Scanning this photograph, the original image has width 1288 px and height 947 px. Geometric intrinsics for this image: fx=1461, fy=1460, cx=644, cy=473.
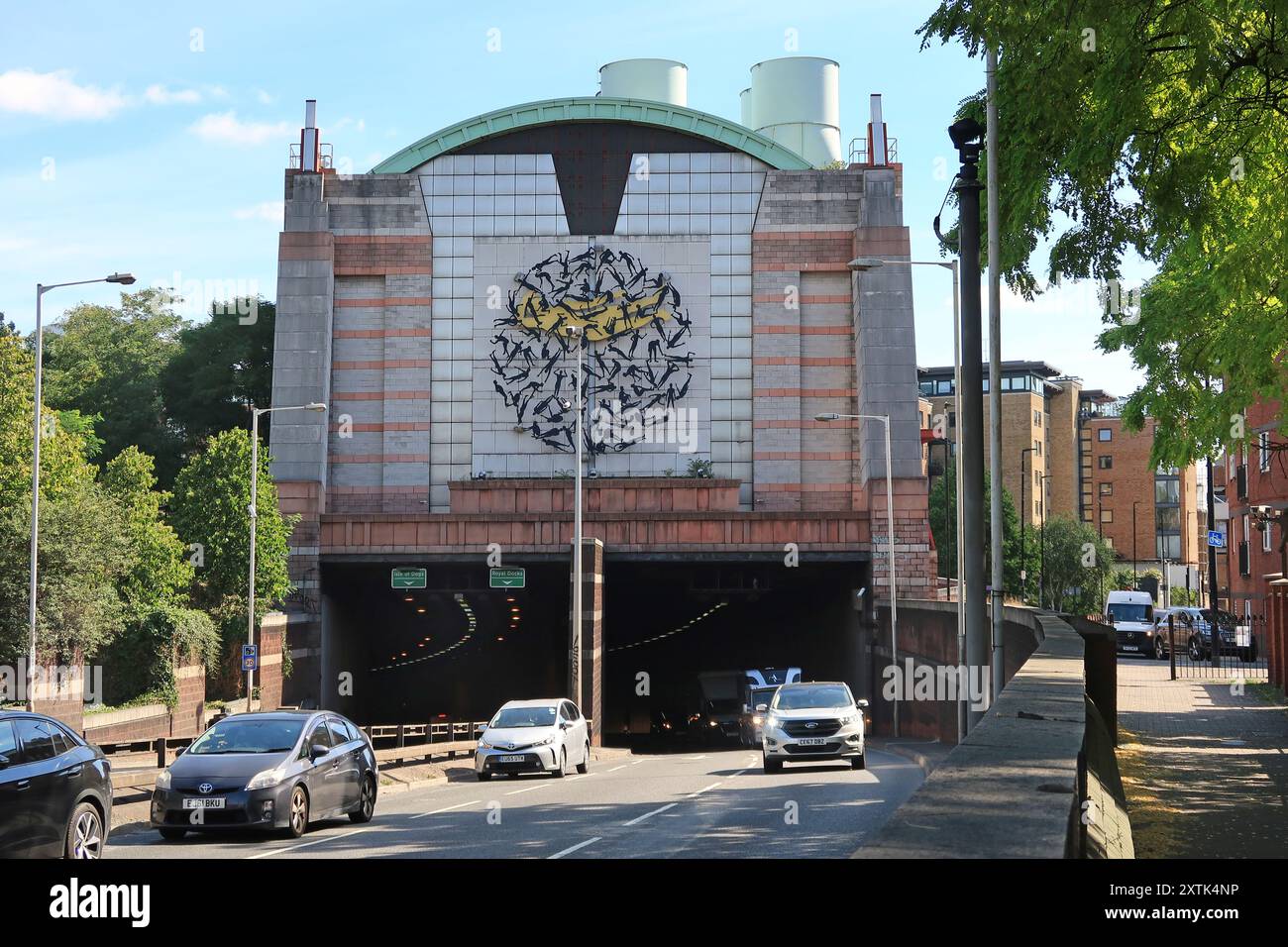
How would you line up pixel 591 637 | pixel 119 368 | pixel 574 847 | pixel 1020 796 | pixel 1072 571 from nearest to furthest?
pixel 1020 796, pixel 574 847, pixel 591 637, pixel 119 368, pixel 1072 571

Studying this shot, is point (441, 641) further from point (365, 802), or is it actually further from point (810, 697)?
point (365, 802)

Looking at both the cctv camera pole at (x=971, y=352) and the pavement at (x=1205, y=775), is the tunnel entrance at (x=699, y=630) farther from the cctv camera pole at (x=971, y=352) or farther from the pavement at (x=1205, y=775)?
the cctv camera pole at (x=971, y=352)

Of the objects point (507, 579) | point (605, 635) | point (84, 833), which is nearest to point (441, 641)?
point (605, 635)

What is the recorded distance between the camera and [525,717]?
1110 inches

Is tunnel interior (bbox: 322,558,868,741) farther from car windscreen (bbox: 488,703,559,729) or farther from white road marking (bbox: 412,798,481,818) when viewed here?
white road marking (bbox: 412,798,481,818)

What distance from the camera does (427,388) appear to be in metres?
58.4

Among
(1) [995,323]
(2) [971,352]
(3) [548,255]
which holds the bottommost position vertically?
(2) [971,352]

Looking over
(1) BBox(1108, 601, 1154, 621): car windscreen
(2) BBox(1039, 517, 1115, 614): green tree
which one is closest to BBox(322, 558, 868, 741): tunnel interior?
(1) BBox(1108, 601, 1154, 621): car windscreen

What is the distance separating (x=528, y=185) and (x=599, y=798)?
140 ft

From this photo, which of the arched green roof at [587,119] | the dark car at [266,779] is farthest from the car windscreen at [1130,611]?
the dark car at [266,779]

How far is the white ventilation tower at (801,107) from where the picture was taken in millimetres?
81312

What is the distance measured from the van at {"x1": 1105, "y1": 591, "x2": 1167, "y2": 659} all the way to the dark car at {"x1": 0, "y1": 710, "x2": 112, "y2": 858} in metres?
58.2

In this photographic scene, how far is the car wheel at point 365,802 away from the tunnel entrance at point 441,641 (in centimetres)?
3476

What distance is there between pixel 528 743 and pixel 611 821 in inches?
396
